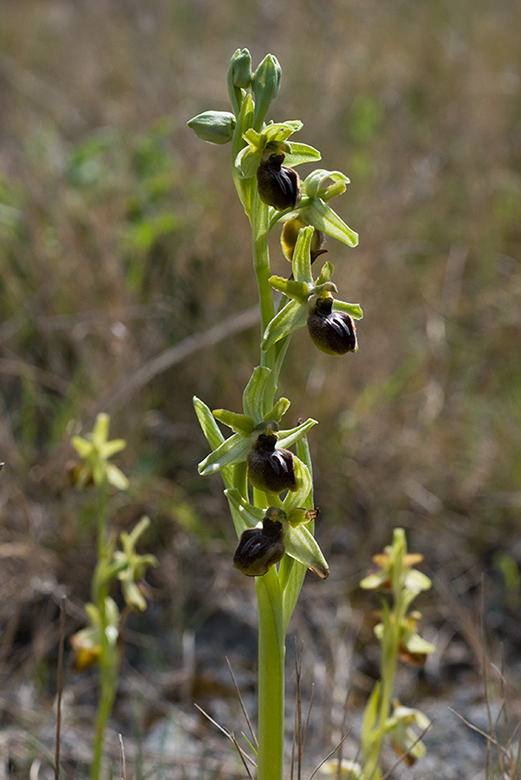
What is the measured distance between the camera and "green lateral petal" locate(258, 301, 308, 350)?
105cm

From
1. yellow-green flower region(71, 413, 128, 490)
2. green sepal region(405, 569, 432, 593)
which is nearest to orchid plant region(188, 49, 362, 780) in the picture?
green sepal region(405, 569, 432, 593)

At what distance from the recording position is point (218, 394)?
280 centimetres

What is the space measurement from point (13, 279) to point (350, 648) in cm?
174

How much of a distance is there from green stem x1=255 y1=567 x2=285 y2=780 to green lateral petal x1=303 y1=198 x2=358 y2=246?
0.47 metres

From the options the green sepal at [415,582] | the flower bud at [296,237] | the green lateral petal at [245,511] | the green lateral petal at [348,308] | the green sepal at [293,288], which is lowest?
the green sepal at [415,582]

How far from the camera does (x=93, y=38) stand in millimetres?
5754

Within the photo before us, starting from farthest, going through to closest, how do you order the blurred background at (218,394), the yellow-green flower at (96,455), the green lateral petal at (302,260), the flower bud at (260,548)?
the blurred background at (218,394) < the yellow-green flower at (96,455) < the green lateral petal at (302,260) < the flower bud at (260,548)

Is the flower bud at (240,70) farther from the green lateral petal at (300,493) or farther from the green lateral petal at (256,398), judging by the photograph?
the green lateral petal at (300,493)

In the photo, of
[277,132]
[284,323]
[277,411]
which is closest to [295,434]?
[277,411]

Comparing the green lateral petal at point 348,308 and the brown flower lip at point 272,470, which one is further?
the green lateral petal at point 348,308

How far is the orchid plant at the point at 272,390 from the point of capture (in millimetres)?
1011

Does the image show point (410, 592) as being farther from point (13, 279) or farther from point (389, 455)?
point (13, 279)

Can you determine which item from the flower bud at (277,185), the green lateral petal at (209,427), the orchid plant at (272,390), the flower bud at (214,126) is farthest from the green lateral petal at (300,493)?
the flower bud at (214,126)

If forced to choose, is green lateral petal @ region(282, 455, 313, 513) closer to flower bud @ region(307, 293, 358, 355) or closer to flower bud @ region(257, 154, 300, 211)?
flower bud @ region(307, 293, 358, 355)
